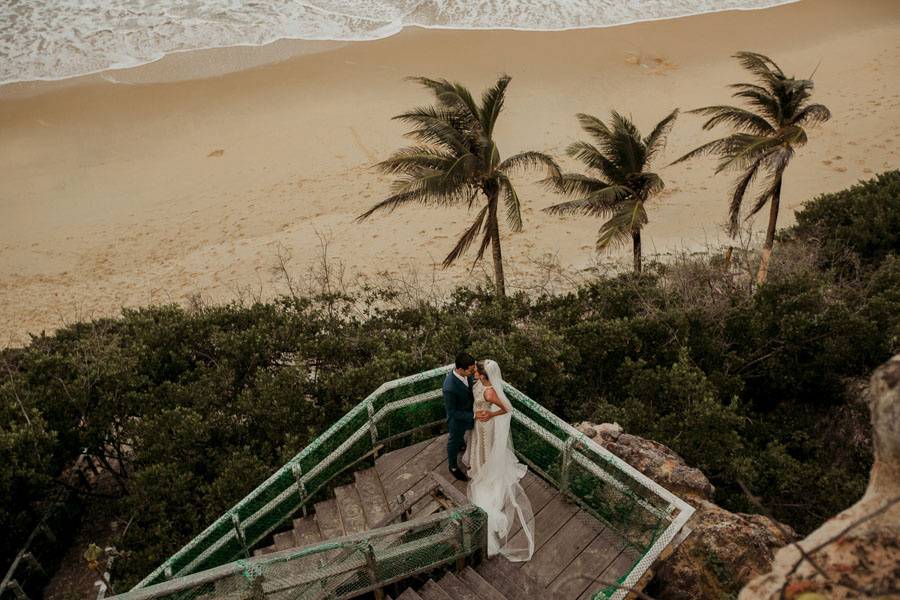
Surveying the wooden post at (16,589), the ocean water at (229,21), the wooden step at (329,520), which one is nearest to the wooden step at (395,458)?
the wooden step at (329,520)

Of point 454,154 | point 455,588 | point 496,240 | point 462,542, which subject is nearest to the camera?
point 455,588

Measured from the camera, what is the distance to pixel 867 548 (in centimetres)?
430

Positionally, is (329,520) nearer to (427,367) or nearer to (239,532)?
(239,532)

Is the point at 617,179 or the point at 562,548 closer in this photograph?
the point at 562,548

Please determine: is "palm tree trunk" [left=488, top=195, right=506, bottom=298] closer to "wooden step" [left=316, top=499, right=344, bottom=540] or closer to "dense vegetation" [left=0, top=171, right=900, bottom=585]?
"dense vegetation" [left=0, top=171, right=900, bottom=585]

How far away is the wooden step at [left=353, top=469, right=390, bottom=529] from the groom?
38.4 inches

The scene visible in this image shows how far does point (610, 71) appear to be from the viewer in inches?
1171

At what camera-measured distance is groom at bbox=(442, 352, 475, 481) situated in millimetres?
7699

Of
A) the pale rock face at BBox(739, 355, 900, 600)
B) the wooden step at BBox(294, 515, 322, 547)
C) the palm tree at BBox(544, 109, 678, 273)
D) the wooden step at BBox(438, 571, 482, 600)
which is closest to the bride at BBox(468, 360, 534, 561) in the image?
the wooden step at BBox(438, 571, 482, 600)

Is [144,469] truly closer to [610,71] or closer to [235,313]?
[235,313]

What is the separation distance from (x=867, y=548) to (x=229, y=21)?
35.5 meters

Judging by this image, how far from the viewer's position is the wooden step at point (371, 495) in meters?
8.12

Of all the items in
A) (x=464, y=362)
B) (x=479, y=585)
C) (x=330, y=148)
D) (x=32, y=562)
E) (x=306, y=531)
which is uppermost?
(x=464, y=362)

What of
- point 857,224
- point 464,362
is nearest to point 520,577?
point 464,362
